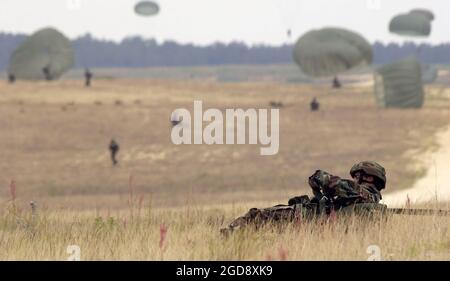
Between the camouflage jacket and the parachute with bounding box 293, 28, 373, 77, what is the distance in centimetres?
10704

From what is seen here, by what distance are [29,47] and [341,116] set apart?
57975 mm

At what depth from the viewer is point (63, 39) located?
121062mm

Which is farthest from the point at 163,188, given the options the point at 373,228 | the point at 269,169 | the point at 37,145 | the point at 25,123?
the point at 373,228

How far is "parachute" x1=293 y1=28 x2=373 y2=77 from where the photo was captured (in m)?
119

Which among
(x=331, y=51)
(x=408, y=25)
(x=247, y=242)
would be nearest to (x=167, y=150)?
(x=247, y=242)

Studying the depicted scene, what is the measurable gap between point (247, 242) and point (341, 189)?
119cm

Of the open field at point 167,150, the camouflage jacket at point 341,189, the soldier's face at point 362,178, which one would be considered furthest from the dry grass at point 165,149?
the camouflage jacket at point 341,189

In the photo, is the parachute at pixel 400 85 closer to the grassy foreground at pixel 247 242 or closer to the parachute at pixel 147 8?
the parachute at pixel 147 8

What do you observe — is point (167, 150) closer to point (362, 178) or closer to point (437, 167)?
point (437, 167)

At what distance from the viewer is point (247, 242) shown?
30.9 ft

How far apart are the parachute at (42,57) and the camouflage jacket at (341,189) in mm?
107524

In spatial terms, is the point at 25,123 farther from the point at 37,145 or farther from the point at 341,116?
the point at 341,116
